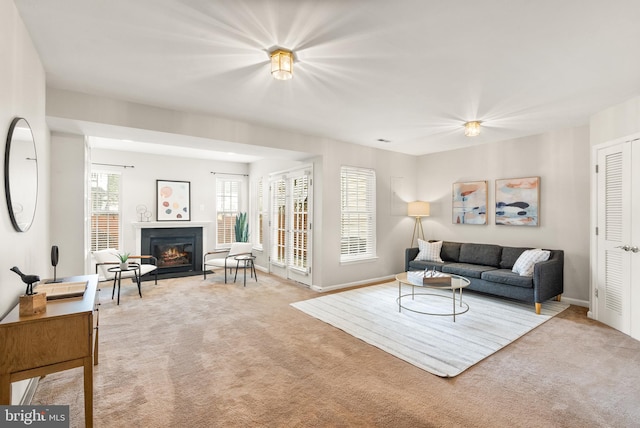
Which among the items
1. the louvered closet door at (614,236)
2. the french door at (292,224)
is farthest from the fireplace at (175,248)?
the louvered closet door at (614,236)

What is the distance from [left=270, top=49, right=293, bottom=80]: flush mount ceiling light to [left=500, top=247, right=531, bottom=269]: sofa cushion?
14.5 feet

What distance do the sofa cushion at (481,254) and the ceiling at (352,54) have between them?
2.20 meters

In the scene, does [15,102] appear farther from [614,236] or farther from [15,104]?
[614,236]

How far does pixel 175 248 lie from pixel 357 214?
3997 millimetres

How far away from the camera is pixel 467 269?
15.9 feet

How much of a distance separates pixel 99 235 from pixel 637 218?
325 inches

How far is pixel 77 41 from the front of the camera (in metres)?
2.31

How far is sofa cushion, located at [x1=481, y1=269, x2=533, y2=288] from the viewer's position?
4188mm

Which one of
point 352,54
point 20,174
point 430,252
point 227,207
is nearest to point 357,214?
point 430,252

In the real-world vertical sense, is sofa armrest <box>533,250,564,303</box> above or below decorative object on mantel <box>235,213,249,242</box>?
below

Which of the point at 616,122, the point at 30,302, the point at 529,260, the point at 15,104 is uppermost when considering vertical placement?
the point at 616,122

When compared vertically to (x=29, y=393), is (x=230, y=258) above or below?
above

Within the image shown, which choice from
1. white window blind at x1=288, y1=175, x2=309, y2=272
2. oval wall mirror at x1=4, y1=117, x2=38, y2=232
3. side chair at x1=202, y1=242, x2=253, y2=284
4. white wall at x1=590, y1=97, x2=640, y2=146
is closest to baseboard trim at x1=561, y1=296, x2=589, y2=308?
white wall at x1=590, y1=97, x2=640, y2=146

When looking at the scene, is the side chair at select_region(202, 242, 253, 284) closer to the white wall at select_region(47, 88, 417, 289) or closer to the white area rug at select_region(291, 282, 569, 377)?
the white wall at select_region(47, 88, 417, 289)
